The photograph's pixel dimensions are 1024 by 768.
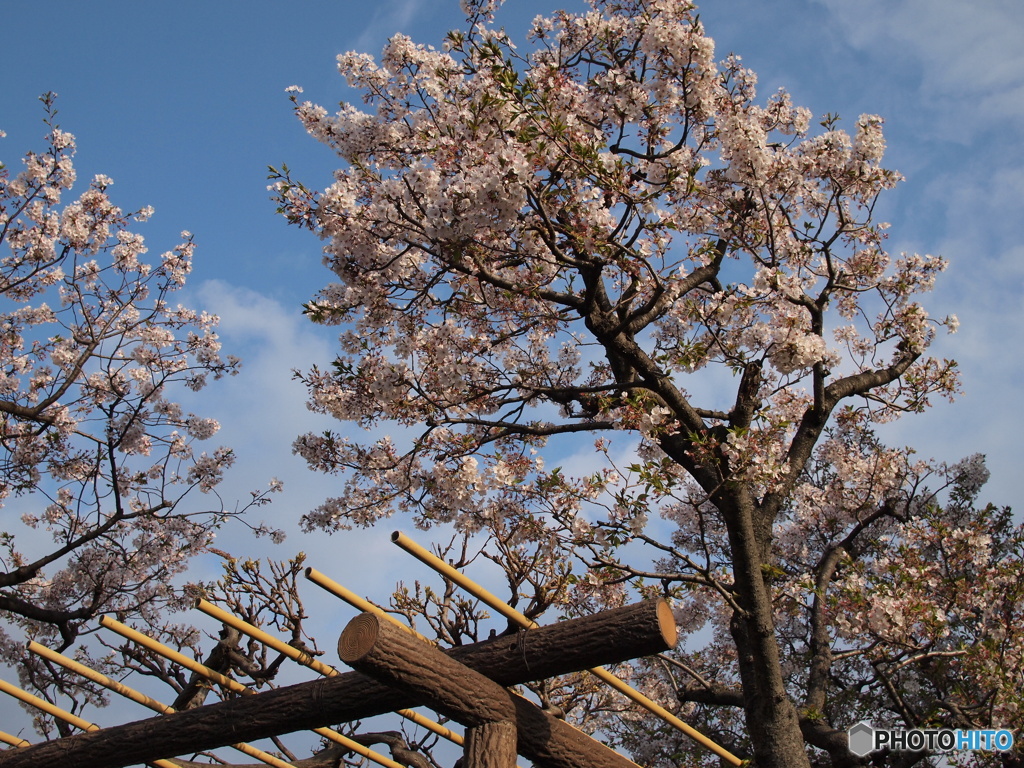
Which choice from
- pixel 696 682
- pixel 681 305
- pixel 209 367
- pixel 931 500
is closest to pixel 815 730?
pixel 696 682

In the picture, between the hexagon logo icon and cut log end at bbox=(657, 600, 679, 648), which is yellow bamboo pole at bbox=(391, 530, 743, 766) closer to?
cut log end at bbox=(657, 600, 679, 648)

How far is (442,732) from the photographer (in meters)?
5.62

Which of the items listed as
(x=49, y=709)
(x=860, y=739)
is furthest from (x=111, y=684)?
(x=860, y=739)

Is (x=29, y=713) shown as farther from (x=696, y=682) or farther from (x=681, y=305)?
(x=681, y=305)

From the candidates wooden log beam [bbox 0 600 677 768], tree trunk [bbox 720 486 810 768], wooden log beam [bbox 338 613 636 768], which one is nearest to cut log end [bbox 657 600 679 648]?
wooden log beam [bbox 0 600 677 768]

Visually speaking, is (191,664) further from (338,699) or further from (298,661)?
(338,699)

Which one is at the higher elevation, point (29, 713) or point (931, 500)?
point (931, 500)

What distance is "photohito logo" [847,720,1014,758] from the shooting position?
710 centimetres

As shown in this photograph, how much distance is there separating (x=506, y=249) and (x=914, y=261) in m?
5.01

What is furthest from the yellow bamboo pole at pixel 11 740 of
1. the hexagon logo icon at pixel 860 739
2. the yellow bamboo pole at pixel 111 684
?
the hexagon logo icon at pixel 860 739

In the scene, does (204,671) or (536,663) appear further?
(204,671)

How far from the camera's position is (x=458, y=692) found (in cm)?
402

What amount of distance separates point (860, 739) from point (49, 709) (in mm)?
6634

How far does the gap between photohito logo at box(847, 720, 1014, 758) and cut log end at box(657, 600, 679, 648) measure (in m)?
4.18
